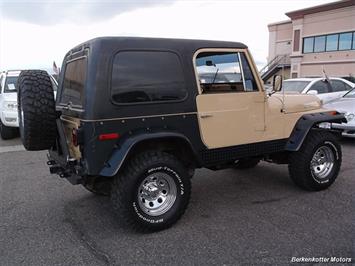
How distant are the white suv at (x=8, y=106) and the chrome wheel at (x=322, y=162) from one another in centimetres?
671

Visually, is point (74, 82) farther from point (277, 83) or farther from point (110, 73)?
point (277, 83)

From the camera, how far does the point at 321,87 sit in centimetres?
1015

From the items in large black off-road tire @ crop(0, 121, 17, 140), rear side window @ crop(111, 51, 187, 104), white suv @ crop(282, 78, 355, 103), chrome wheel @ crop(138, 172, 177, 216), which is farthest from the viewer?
white suv @ crop(282, 78, 355, 103)

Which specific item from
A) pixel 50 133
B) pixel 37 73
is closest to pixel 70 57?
→ pixel 37 73

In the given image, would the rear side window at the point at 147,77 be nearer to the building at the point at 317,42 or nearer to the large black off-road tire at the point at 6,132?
the large black off-road tire at the point at 6,132

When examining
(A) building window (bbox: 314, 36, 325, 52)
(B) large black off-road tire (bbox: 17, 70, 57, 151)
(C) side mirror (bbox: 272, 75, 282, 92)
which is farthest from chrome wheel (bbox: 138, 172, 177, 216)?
(A) building window (bbox: 314, 36, 325, 52)

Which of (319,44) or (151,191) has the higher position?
(319,44)

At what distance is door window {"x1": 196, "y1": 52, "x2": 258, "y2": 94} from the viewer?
4020mm

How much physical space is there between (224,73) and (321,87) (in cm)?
698

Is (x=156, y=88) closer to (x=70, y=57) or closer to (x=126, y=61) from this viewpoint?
(x=126, y=61)

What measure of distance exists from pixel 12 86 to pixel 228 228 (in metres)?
8.60

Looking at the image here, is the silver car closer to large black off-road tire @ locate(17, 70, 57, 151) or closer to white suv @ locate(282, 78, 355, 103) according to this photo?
white suv @ locate(282, 78, 355, 103)

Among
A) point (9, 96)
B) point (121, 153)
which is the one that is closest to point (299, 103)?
point (121, 153)

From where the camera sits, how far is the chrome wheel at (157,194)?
12.2 feet
